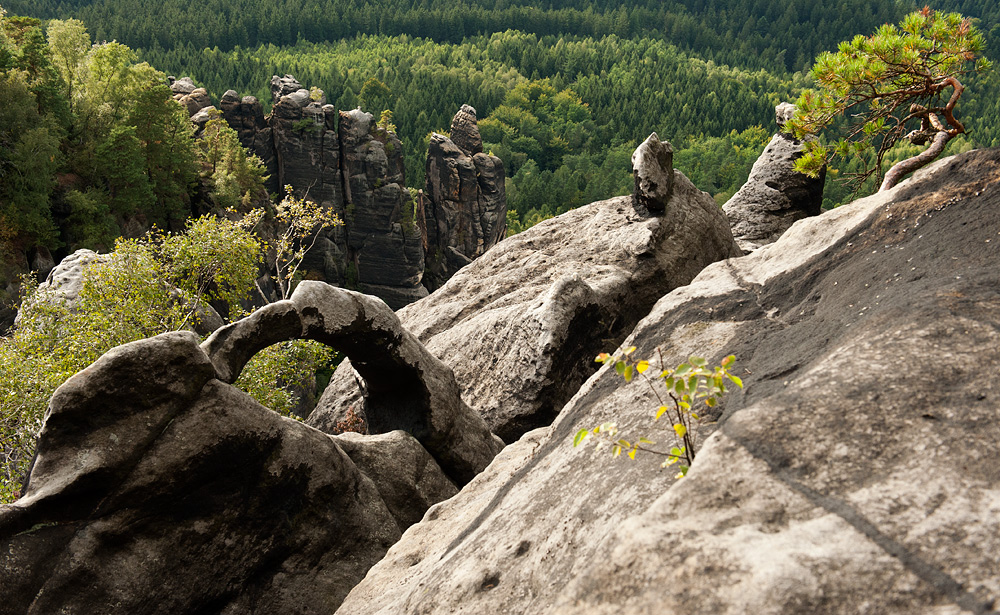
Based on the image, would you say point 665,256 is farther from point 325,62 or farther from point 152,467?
point 325,62

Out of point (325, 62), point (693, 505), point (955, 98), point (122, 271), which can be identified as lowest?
point (325, 62)

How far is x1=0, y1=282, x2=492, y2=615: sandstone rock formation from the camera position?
907 centimetres

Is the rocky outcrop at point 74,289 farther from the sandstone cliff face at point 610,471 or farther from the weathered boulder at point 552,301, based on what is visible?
the sandstone cliff face at point 610,471

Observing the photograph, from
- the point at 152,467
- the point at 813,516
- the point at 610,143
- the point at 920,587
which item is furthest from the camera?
the point at 610,143

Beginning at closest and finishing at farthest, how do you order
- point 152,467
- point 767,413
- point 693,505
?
point 693,505 → point 767,413 → point 152,467

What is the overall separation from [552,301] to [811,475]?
12.4 m

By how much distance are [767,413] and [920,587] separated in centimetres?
179

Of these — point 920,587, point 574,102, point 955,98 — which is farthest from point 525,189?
point 920,587

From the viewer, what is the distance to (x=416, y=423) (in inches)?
599

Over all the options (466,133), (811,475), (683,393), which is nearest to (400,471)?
(683,393)

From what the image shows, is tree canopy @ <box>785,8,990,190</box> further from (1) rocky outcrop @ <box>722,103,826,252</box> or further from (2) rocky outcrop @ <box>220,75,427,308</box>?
(2) rocky outcrop @ <box>220,75,427,308</box>

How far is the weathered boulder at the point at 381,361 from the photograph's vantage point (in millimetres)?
11812

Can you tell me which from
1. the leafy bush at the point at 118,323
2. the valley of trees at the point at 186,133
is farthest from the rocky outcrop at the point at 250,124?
the leafy bush at the point at 118,323

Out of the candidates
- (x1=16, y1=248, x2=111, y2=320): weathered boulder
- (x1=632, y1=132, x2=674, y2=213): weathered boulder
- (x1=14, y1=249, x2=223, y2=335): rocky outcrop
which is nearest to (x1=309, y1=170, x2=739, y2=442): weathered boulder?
(x1=632, y1=132, x2=674, y2=213): weathered boulder
